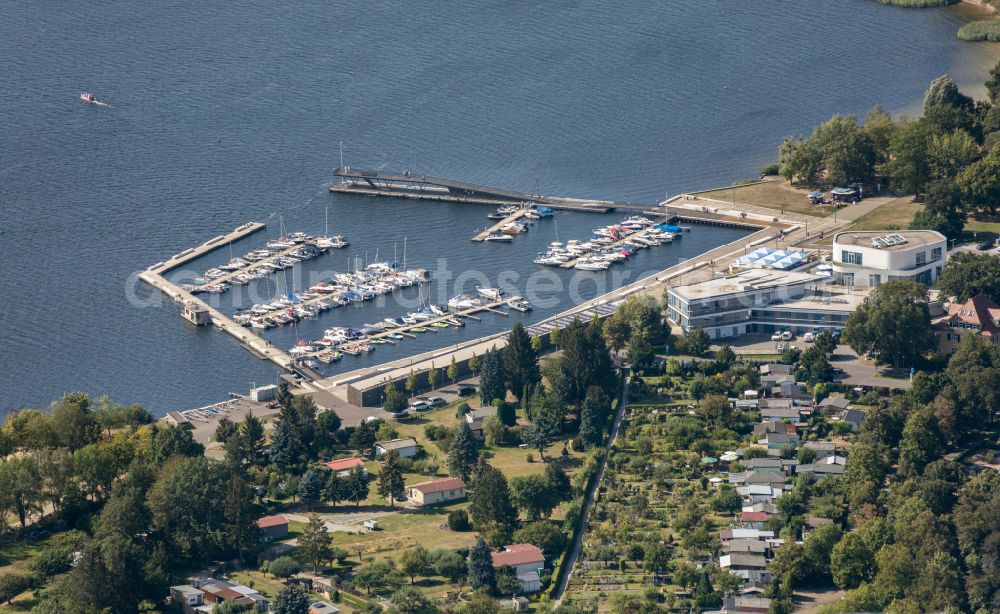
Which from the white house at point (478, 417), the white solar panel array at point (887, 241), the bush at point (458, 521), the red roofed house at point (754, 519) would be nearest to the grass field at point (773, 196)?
the white solar panel array at point (887, 241)

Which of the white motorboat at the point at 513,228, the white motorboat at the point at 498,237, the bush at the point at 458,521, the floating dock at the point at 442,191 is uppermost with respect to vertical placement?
the floating dock at the point at 442,191

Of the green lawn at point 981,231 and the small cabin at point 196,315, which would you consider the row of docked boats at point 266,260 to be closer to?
the small cabin at point 196,315

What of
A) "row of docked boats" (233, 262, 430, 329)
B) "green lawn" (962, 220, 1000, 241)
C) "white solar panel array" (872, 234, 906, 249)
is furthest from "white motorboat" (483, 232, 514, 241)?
"green lawn" (962, 220, 1000, 241)

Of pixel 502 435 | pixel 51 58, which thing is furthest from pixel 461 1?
pixel 502 435

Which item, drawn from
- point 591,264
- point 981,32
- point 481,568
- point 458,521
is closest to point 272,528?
point 458,521

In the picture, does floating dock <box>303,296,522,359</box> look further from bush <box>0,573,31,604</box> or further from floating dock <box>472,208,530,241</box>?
bush <box>0,573,31,604</box>

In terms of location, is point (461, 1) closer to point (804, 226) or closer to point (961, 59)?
point (961, 59)
